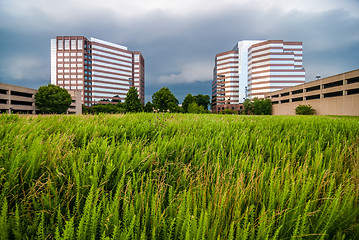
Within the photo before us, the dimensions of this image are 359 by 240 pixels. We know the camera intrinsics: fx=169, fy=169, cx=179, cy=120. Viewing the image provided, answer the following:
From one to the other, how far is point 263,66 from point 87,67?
315 ft

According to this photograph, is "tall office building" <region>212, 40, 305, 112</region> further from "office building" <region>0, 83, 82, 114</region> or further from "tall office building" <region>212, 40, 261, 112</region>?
"office building" <region>0, 83, 82, 114</region>

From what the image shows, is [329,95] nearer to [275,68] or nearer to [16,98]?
[275,68]

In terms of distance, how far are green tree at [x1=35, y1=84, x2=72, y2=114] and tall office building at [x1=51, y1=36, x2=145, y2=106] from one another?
4471 cm

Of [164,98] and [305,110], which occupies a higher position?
[164,98]

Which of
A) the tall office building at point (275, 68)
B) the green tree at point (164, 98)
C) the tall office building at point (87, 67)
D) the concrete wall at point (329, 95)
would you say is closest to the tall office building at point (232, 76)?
the tall office building at point (275, 68)

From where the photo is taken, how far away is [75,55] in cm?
9531

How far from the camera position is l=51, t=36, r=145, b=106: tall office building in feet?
311

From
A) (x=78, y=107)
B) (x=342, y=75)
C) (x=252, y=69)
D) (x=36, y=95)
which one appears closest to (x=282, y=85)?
(x=252, y=69)

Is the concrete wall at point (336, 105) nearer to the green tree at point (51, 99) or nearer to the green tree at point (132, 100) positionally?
the green tree at point (132, 100)

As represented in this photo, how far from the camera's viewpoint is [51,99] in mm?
50438

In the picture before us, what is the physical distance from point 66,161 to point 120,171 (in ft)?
1.95

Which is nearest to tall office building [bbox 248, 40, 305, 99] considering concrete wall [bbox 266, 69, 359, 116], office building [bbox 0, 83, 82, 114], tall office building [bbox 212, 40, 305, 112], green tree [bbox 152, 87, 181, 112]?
tall office building [bbox 212, 40, 305, 112]

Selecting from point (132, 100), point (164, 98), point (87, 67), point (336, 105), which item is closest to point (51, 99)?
point (132, 100)

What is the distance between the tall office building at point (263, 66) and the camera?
266 feet
